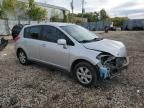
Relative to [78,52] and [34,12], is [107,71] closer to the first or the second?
[78,52]

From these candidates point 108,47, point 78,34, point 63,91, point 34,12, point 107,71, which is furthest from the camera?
point 34,12

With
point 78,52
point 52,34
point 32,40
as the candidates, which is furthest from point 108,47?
point 32,40

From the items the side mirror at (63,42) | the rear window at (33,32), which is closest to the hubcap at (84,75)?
the side mirror at (63,42)

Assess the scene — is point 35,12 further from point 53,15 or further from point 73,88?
point 73,88

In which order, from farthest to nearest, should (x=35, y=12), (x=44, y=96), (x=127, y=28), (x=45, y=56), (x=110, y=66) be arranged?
(x=127, y=28) → (x=35, y=12) → (x=45, y=56) → (x=110, y=66) → (x=44, y=96)

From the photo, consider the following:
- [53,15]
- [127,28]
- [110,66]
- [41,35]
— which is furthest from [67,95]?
[53,15]

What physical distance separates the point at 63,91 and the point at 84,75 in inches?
28.3

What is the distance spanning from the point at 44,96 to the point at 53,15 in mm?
54469

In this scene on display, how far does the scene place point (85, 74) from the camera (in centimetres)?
565

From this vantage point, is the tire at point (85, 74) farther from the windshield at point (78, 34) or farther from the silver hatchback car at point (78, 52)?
the windshield at point (78, 34)

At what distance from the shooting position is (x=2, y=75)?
22.8ft

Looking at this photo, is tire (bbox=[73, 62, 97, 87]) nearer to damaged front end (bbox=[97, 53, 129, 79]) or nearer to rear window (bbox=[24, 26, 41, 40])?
damaged front end (bbox=[97, 53, 129, 79])

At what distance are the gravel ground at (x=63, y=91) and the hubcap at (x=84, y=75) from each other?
0.19 meters

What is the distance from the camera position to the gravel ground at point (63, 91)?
15.4 feet
